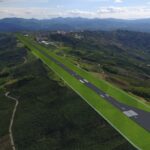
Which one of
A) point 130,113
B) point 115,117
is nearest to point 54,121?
point 115,117

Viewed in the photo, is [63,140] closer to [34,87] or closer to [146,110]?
[146,110]

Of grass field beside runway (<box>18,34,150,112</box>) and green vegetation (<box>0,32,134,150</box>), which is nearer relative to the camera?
green vegetation (<box>0,32,134,150</box>)

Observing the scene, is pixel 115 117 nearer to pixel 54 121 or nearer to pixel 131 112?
pixel 131 112

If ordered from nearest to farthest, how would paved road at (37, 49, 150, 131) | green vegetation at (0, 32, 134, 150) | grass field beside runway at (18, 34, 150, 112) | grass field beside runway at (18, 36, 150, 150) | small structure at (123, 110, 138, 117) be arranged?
grass field beside runway at (18, 36, 150, 150) → green vegetation at (0, 32, 134, 150) → paved road at (37, 49, 150, 131) → small structure at (123, 110, 138, 117) → grass field beside runway at (18, 34, 150, 112)

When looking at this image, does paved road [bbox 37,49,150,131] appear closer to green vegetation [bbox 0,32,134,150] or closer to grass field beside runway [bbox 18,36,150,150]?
grass field beside runway [bbox 18,36,150,150]

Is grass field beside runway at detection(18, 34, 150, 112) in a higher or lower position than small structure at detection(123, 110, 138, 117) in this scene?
lower

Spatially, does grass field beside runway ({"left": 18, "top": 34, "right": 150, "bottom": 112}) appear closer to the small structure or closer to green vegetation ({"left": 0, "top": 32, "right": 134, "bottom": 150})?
the small structure

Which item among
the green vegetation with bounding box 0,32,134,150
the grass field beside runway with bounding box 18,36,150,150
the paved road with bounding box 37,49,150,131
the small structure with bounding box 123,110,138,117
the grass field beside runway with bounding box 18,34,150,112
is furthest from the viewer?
the grass field beside runway with bounding box 18,34,150,112

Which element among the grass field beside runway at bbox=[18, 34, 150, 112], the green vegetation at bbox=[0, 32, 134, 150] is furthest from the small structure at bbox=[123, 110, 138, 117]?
the green vegetation at bbox=[0, 32, 134, 150]

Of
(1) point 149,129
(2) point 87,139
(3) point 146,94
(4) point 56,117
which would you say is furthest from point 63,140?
(3) point 146,94

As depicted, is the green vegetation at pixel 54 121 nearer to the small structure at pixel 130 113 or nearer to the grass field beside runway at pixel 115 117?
the grass field beside runway at pixel 115 117

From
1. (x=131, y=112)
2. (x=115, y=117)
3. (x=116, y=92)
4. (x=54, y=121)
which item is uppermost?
(x=131, y=112)
